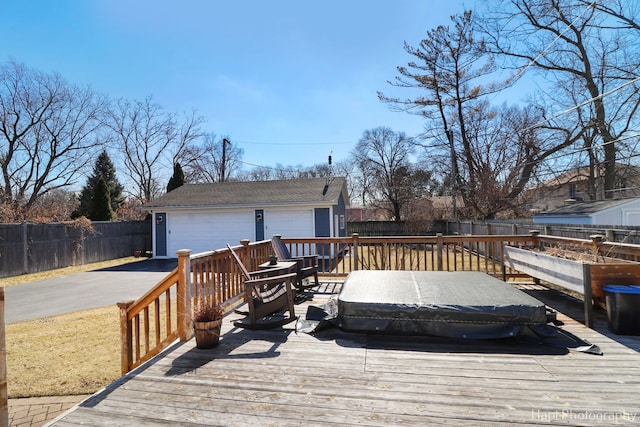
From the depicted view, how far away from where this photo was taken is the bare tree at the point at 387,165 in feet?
78.7

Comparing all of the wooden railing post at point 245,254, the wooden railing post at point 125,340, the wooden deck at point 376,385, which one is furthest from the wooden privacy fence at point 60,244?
the wooden deck at point 376,385

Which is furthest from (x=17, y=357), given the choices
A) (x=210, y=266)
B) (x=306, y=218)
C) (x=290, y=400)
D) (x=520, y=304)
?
(x=306, y=218)

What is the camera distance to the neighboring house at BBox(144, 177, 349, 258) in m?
11.7

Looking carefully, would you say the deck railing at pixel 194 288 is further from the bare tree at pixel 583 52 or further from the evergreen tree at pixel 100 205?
the evergreen tree at pixel 100 205

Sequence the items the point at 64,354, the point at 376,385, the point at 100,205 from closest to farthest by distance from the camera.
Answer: the point at 376,385 → the point at 64,354 → the point at 100,205

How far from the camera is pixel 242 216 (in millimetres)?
12242

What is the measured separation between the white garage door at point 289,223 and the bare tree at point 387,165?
45.0ft

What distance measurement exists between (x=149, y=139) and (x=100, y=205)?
9.15 meters

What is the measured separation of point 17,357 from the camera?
380 centimetres

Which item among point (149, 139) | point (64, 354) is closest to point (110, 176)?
point (149, 139)

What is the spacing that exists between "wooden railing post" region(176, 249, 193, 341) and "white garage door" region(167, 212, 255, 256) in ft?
28.9

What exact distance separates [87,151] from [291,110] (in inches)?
511

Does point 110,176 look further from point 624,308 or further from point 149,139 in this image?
point 624,308

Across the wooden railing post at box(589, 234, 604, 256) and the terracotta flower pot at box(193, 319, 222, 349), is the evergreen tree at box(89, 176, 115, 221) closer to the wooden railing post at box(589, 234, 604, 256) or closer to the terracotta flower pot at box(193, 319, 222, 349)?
the terracotta flower pot at box(193, 319, 222, 349)
